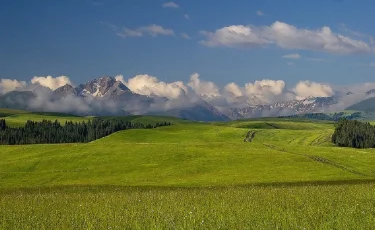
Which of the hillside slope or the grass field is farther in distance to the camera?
the hillside slope

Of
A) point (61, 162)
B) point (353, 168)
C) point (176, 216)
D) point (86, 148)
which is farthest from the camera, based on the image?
point (86, 148)

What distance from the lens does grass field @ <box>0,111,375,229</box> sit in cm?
2173

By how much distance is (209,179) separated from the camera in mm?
76438

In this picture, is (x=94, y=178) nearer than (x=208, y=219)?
No

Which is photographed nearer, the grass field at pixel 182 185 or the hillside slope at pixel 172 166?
the grass field at pixel 182 185

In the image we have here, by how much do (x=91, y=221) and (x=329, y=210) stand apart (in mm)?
13231

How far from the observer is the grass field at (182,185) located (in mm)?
21734

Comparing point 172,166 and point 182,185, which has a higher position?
point 172,166

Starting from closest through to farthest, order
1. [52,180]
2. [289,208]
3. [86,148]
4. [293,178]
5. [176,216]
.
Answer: [176,216] → [289,208] → [293,178] → [52,180] → [86,148]

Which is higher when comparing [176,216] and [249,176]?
[176,216]

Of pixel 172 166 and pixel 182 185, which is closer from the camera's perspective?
pixel 182 185

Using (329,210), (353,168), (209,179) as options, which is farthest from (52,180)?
(329,210)

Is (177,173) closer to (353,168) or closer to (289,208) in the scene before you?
→ (353,168)

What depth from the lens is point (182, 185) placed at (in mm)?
69062
